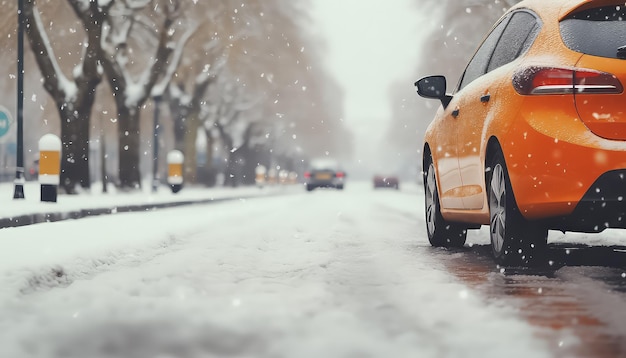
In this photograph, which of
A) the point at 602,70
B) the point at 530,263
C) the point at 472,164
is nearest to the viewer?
the point at 602,70

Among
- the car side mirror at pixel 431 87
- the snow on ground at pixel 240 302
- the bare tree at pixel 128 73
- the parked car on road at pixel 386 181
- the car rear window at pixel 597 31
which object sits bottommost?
the snow on ground at pixel 240 302

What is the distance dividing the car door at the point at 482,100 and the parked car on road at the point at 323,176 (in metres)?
37.3

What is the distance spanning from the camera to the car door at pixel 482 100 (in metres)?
6.12

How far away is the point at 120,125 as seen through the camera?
2569 cm

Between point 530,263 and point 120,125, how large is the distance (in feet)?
68.3

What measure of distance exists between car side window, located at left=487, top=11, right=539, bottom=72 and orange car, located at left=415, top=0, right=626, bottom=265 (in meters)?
0.01

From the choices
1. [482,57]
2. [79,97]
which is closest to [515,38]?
[482,57]

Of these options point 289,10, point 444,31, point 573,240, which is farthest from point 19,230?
point 289,10

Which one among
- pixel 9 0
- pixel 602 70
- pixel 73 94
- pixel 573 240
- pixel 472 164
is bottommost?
pixel 573 240

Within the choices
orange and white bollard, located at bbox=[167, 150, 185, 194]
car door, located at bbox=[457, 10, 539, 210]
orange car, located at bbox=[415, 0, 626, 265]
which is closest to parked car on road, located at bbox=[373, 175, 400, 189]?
orange and white bollard, located at bbox=[167, 150, 185, 194]

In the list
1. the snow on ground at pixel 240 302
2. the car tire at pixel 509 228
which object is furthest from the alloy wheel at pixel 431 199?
the car tire at pixel 509 228

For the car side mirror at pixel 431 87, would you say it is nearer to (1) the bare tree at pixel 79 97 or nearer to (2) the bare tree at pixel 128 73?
(1) the bare tree at pixel 79 97

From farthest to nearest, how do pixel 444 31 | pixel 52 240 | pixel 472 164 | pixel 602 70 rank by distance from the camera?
pixel 444 31, pixel 52 240, pixel 472 164, pixel 602 70

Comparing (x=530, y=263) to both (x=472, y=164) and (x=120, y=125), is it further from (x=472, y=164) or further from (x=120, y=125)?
(x=120, y=125)
